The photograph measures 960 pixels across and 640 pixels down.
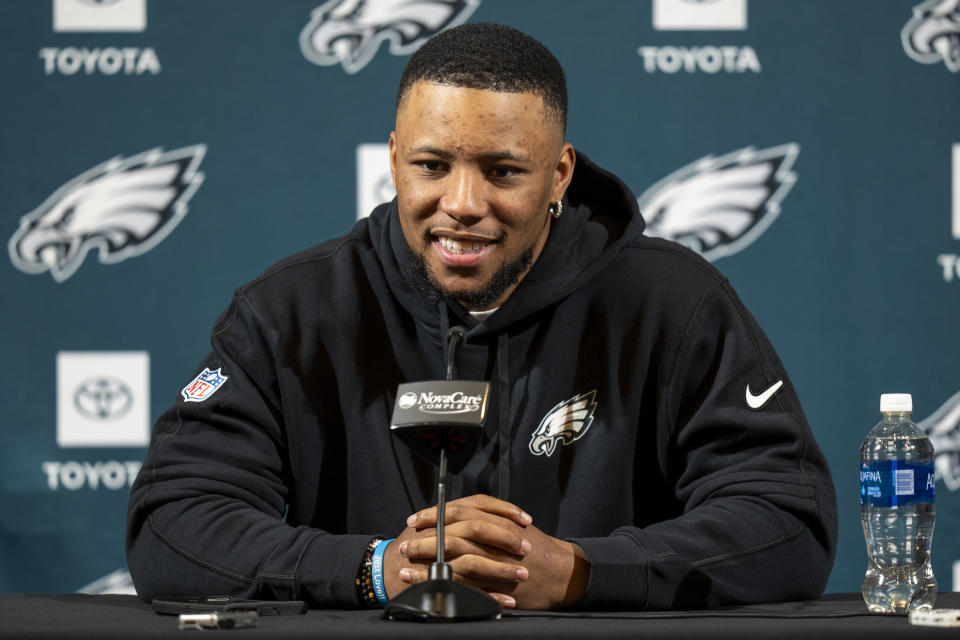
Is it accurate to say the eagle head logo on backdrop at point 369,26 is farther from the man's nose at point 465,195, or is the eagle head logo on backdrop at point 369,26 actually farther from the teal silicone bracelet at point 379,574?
the teal silicone bracelet at point 379,574

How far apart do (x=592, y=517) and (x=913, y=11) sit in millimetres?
1556

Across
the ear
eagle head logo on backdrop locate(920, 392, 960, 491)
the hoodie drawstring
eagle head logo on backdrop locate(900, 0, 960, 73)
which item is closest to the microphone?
the hoodie drawstring

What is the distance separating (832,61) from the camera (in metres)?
2.53

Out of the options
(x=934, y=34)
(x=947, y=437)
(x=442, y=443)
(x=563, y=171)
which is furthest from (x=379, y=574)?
(x=934, y=34)

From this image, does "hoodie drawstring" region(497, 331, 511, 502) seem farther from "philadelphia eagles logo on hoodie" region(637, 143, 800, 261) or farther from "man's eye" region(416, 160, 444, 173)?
"philadelphia eagles logo on hoodie" region(637, 143, 800, 261)

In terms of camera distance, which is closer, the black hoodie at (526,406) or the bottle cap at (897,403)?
the bottle cap at (897,403)

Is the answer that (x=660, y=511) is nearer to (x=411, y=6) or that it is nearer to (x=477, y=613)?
(x=477, y=613)

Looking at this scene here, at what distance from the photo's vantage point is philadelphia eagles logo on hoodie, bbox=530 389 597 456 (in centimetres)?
167

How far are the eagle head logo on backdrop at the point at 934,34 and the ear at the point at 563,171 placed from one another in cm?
115

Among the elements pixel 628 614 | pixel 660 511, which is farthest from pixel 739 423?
pixel 628 614

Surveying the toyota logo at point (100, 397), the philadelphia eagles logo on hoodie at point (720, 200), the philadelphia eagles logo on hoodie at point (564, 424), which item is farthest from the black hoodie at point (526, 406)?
the toyota logo at point (100, 397)

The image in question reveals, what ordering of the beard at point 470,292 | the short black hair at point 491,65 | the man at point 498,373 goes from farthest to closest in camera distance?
the beard at point 470,292, the short black hair at point 491,65, the man at point 498,373

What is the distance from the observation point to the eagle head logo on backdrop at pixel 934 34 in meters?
2.52

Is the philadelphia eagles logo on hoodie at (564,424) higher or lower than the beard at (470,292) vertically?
lower
